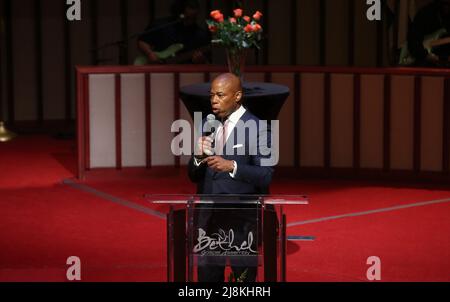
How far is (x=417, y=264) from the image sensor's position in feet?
21.9

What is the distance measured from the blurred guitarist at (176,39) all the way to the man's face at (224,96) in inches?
181

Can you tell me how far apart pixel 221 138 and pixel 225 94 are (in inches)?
9.0

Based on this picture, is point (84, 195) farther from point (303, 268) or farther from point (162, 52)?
point (303, 268)

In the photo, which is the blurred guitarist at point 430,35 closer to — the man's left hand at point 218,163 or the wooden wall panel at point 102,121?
the wooden wall panel at point 102,121

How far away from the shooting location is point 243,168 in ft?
17.0

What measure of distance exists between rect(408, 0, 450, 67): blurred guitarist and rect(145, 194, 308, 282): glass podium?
4.80m

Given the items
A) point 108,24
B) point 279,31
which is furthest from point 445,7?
point 108,24

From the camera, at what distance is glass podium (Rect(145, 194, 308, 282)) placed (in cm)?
488

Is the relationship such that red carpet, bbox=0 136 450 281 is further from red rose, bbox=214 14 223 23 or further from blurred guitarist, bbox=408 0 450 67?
red rose, bbox=214 14 223 23

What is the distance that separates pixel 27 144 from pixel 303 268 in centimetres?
518

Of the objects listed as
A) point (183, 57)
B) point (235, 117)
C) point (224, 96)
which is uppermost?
point (183, 57)

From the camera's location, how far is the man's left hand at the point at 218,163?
505cm

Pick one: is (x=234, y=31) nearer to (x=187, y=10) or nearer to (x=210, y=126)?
(x=187, y=10)

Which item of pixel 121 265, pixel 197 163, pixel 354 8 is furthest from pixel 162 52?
pixel 197 163
